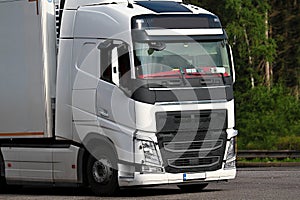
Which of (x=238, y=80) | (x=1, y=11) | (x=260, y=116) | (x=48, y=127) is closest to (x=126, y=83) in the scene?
(x=48, y=127)

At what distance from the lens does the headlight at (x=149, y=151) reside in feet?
53.0

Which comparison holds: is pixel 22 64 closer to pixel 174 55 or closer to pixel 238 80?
pixel 174 55

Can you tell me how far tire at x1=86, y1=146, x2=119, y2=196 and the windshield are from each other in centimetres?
155

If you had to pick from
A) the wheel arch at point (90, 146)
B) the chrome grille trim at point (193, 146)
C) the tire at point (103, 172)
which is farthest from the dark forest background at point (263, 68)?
the tire at point (103, 172)

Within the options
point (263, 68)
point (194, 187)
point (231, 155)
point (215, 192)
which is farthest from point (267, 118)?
point (215, 192)

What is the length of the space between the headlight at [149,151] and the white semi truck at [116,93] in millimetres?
16

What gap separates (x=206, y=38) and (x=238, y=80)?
1346 inches

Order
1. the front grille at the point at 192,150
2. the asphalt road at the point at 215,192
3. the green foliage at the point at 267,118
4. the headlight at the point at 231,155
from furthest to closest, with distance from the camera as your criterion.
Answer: the green foliage at the point at 267,118 < the headlight at the point at 231,155 < the front grille at the point at 192,150 < the asphalt road at the point at 215,192

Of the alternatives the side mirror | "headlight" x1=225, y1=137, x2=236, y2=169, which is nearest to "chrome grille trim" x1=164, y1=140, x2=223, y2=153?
"headlight" x1=225, y1=137, x2=236, y2=169

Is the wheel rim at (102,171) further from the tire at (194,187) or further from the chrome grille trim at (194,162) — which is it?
the tire at (194,187)

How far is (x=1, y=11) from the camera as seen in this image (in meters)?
18.1

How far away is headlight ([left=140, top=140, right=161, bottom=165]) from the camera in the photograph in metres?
16.2

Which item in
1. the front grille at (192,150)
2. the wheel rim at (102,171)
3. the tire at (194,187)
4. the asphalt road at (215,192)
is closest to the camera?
the asphalt road at (215,192)

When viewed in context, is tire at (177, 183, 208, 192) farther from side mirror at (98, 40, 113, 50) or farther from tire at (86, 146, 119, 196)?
side mirror at (98, 40, 113, 50)
